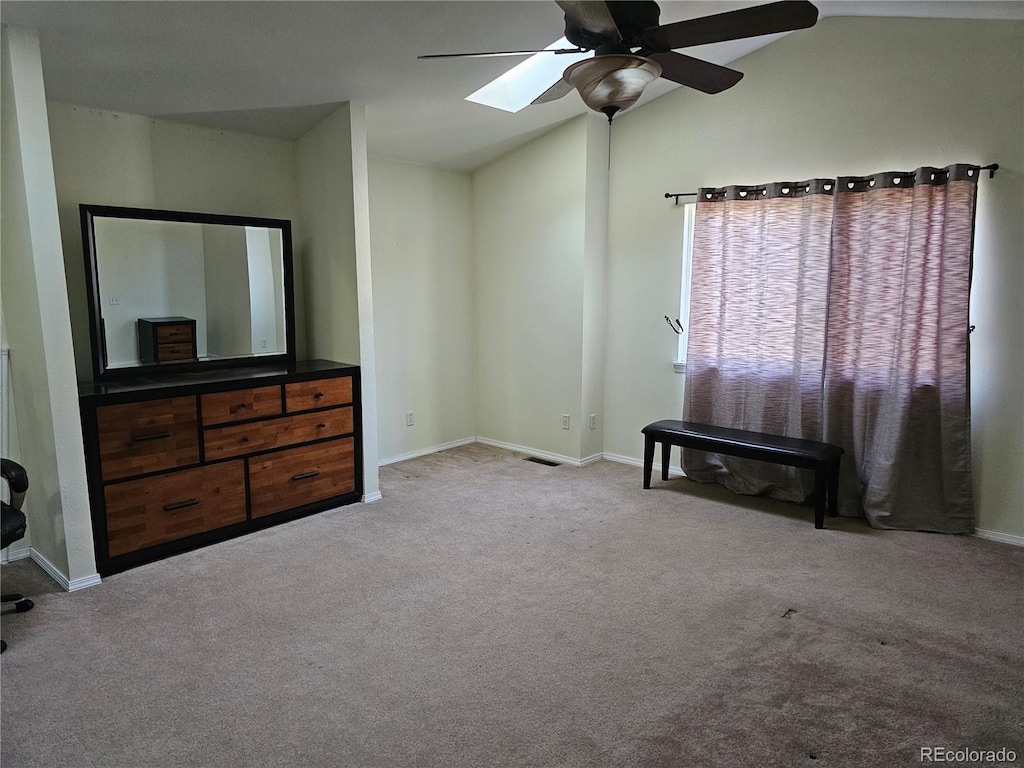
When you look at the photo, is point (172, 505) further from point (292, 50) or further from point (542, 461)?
point (542, 461)

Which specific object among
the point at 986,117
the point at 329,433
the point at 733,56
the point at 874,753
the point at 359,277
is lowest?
the point at 874,753

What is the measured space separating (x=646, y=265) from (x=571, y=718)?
3230mm

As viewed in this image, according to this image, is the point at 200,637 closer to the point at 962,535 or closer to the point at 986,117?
the point at 962,535

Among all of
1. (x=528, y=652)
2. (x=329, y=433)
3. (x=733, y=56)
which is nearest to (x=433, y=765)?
(x=528, y=652)

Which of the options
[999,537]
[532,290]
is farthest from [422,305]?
[999,537]

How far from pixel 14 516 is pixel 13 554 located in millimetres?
863

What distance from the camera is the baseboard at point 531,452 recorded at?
468 centimetres

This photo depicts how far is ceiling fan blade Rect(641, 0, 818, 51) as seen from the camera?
6.59 ft

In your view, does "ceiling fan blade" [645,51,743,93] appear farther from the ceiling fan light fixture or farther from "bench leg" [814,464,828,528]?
"bench leg" [814,464,828,528]

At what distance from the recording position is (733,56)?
3840mm

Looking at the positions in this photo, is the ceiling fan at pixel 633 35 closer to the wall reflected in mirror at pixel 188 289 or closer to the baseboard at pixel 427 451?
the wall reflected in mirror at pixel 188 289

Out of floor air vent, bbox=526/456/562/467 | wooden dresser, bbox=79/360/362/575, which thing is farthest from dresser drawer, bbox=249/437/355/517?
floor air vent, bbox=526/456/562/467

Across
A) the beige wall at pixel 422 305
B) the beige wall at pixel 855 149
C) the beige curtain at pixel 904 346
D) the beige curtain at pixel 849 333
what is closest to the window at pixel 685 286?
the beige wall at pixel 855 149

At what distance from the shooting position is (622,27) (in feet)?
6.97
